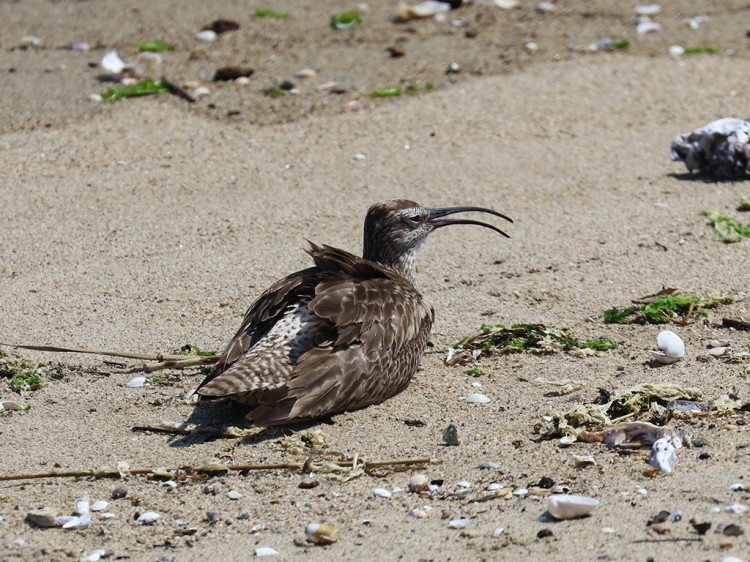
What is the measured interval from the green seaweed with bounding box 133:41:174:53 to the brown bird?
6495 mm

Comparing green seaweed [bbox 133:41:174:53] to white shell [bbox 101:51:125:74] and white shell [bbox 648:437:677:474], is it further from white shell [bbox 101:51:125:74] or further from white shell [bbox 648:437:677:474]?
white shell [bbox 648:437:677:474]

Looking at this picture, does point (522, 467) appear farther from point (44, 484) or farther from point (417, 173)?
point (417, 173)

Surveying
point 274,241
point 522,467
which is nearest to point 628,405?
point 522,467

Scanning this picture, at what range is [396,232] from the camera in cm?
776

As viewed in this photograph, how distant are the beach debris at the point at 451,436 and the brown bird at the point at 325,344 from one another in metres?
0.64

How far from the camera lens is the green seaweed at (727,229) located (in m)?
8.81

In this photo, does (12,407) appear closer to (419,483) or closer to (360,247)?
(419,483)

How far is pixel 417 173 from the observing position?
10.3m

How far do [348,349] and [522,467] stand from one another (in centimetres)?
130

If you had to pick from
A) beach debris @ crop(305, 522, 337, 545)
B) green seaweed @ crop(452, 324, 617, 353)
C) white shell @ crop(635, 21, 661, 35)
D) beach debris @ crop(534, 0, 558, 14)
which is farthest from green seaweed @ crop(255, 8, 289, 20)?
beach debris @ crop(305, 522, 337, 545)

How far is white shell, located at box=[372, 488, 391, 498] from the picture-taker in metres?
5.54

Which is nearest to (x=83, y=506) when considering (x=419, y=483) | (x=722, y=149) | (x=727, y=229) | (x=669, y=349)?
(x=419, y=483)

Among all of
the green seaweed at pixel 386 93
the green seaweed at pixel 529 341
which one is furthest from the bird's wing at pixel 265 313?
the green seaweed at pixel 386 93

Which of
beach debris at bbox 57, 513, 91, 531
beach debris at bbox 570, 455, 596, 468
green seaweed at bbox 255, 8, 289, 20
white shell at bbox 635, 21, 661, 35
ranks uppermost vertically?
green seaweed at bbox 255, 8, 289, 20
